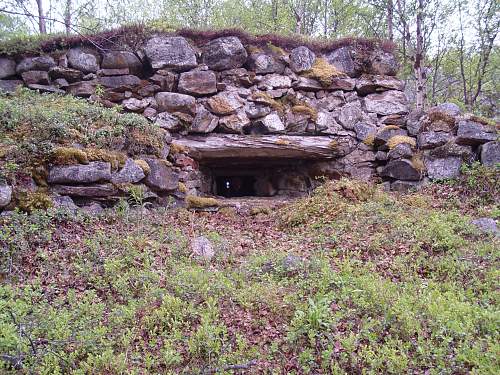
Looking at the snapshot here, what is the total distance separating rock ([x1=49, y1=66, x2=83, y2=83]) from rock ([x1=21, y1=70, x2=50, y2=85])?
11 centimetres

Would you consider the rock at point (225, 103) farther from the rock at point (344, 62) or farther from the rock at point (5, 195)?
the rock at point (5, 195)

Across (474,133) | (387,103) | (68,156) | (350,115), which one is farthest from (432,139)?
(68,156)

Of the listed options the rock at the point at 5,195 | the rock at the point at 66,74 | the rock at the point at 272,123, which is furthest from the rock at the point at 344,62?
the rock at the point at 5,195

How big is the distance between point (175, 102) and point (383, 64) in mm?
4246

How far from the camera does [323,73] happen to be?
25.0 ft

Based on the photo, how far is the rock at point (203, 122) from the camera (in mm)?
7004

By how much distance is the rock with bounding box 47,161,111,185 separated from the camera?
5.03 meters

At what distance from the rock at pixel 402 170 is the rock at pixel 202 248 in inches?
155

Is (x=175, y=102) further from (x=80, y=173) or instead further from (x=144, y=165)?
(x=80, y=173)

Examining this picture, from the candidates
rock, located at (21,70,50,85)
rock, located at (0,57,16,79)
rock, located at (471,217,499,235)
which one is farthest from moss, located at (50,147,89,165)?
rock, located at (471,217,499,235)

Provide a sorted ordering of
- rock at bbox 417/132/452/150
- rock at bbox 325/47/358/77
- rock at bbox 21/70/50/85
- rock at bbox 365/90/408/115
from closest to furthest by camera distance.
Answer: rock at bbox 417/132/452/150 < rock at bbox 21/70/50/85 < rock at bbox 365/90/408/115 < rock at bbox 325/47/358/77

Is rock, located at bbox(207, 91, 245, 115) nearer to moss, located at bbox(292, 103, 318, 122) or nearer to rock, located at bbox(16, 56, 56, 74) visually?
moss, located at bbox(292, 103, 318, 122)

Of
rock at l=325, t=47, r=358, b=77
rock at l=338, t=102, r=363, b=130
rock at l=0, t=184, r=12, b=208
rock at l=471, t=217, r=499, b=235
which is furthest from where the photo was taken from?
rock at l=325, t=47, r=358, b=77

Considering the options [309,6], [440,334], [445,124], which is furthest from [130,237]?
[309,6]
